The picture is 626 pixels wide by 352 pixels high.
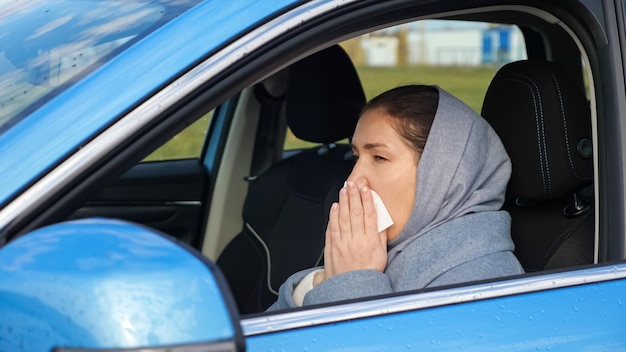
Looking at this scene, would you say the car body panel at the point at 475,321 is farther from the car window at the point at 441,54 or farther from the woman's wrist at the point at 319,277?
the car window at the point at 441,54

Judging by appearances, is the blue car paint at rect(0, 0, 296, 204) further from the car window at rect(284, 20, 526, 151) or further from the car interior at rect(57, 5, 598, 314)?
the car window at rect(284, 20, 526, 151)

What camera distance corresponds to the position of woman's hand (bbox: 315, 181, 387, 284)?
6.01ft

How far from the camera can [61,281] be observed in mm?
1150

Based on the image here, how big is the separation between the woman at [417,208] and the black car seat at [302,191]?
2.70 ft

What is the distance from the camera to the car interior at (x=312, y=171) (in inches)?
82.0

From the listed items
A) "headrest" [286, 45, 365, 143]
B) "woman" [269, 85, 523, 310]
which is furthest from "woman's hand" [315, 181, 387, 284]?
"headrest" [286, 45, 365, 143]

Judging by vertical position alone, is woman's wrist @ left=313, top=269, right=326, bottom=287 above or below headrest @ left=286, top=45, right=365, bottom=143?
below

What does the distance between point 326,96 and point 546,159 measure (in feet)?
3.17

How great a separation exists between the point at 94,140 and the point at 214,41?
0.76 feet

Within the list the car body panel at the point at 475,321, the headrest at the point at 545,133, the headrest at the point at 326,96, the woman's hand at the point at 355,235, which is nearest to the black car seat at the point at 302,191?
the headrest at the point at 326,96

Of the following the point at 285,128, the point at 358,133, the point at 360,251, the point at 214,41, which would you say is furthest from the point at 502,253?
the point at 285,128

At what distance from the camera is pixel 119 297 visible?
113 cm

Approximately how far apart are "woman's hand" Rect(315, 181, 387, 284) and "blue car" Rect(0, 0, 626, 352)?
0.72 feet

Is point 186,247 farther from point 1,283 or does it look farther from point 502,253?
point 502,253
